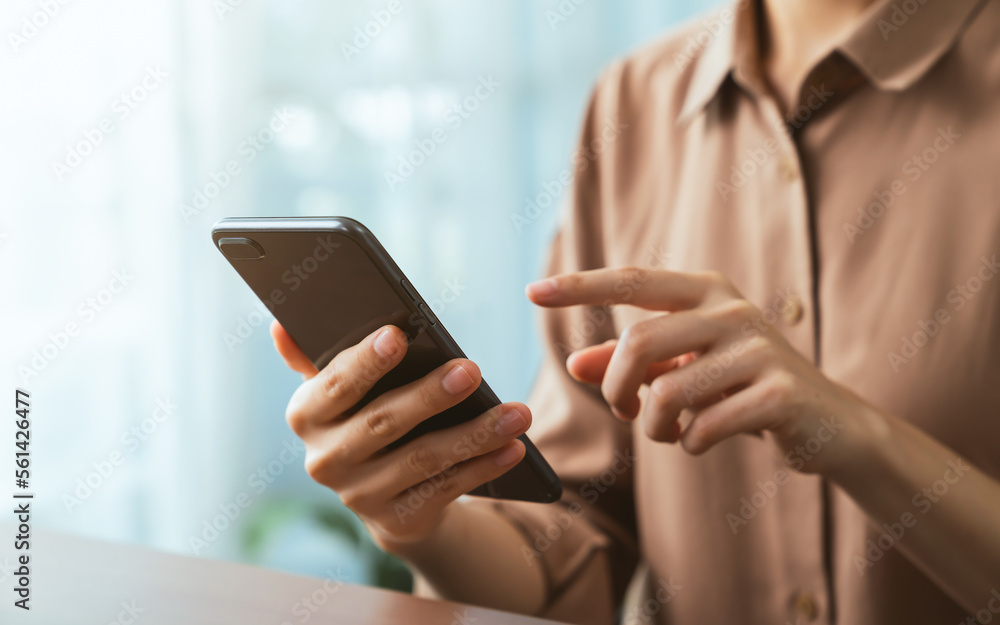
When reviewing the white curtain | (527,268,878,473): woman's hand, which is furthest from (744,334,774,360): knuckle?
the white curtain

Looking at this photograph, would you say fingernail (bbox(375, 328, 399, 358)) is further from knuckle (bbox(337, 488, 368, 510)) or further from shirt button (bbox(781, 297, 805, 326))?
shirt button (bbox(781, 297, 805, 326))

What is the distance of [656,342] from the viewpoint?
1.70 feet

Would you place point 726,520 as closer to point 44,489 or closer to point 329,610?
point 329,610

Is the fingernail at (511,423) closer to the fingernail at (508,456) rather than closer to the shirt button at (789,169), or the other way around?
the fingernail at (508,456)

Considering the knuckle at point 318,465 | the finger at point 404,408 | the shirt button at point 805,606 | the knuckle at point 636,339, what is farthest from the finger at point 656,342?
the shirt button at point 805,606

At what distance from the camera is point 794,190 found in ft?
2.46

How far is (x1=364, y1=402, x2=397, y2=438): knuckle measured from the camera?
1.62 ft

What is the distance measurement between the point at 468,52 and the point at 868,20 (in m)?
1.12

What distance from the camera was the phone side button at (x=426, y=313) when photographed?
0.45 meters

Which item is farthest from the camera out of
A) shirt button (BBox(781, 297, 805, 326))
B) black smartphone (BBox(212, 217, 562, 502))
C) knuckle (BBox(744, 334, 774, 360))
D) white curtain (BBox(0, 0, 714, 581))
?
white curtain (BBox(0, 0, 714, 581))

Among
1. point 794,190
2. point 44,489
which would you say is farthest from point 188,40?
point 794,190

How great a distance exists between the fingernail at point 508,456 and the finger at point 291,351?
0.58 feet

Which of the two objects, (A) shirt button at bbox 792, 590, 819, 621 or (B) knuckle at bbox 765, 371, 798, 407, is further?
(A) shirt button at bbox 792, 590, 819, 621

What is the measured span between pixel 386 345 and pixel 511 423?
0.32 ft
